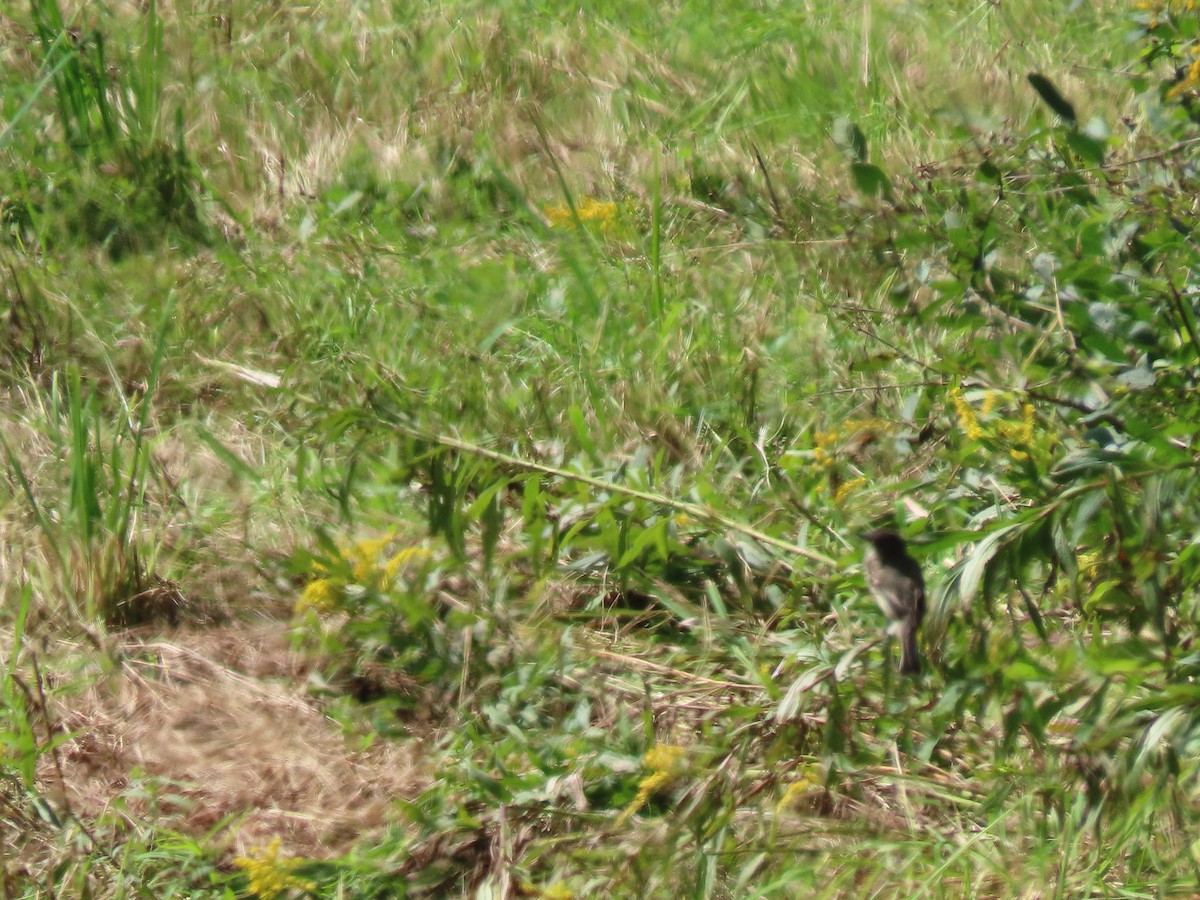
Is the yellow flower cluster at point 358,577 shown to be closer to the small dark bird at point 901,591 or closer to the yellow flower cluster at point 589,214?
the small dark bird at point 901,591

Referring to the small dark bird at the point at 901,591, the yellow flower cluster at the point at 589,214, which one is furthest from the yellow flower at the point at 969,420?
the yellow flower cluster at the point at 589,214

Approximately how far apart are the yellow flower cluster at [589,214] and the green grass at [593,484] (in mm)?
18

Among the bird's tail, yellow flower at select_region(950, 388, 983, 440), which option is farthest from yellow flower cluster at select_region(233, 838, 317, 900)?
yellow flower at select_region(950, 388, 983, 440)

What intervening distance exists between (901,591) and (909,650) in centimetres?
8

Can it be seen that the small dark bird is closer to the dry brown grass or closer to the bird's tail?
the bird's tail

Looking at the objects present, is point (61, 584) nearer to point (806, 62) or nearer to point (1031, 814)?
point (1031, 814)

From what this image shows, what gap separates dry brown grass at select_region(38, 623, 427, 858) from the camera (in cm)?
231

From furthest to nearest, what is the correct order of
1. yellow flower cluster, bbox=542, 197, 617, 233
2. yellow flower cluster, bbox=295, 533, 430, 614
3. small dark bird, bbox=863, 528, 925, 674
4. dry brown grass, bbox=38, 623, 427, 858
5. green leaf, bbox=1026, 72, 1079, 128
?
1. yellow flower cluster, bbox=542, 197, 617, 233
2. yellow flower cluster, bbox=295, 533, 430, 614
3. dry brown grass, bbox=38, 623, 427, 858
4. green leaf, bbox=1026, 72, 1079, 128
5. small dark bird, bbox=863, 528, 925, 674

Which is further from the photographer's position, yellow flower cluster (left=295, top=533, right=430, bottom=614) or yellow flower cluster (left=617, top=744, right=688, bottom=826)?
yellow flower cluster (left=295, top=533, right=430, bottom=614)

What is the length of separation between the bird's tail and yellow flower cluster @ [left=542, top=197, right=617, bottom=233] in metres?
2.08

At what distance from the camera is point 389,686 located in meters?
2.58

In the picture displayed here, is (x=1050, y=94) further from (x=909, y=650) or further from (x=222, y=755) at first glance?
(x=222, y=755)

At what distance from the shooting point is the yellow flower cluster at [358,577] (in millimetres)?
2520

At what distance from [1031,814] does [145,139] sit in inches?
122
